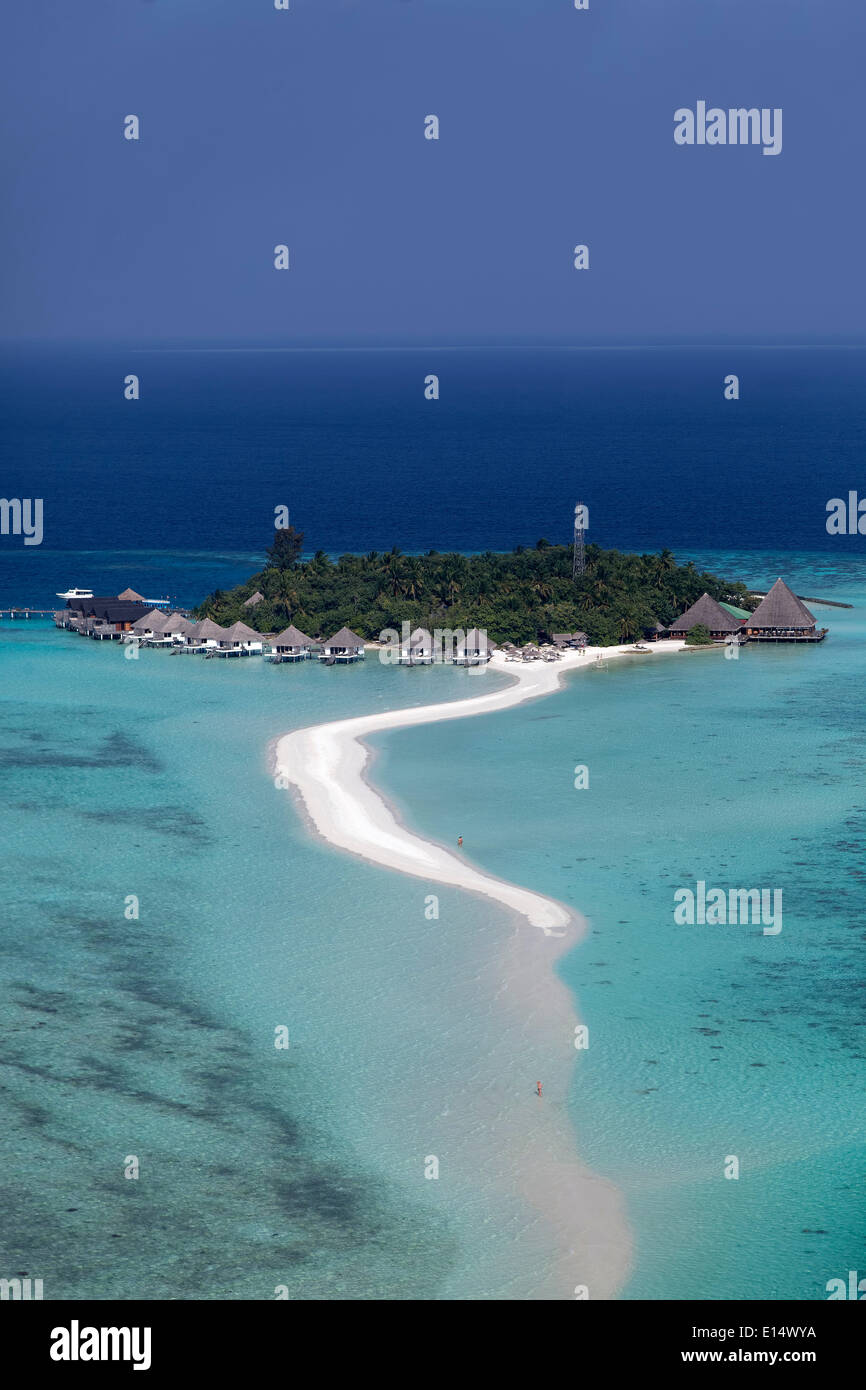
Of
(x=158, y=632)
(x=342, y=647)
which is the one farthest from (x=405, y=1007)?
(x=158, y=632)

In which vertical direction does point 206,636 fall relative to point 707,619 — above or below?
below

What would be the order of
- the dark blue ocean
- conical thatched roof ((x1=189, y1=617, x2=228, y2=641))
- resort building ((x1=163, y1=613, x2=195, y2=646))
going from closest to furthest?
conical thatched roof ((x1=189, y1=617, x2=228, y2=641)) < resort building ((x1=163, y1=613, x2=195, y2=646)) < the dark blue ocean

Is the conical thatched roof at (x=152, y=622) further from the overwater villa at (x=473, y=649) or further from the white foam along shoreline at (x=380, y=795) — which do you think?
the white foam along shoreline at (x=380, y=795)

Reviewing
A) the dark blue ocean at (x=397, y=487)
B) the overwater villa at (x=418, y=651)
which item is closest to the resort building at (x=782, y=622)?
the overwater villa at (x=418, y=651)

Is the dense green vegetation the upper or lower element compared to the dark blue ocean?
lower

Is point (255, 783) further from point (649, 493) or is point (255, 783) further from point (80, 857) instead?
point (649, 493)

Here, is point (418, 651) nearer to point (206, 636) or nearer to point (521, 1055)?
point (206, 636)

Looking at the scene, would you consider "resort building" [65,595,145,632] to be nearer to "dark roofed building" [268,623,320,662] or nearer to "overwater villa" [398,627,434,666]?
"dark roofed building" [268,623,320,662]

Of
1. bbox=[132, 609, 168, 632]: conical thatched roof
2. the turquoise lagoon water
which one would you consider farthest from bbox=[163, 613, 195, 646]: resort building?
the turquoise lagoon water
